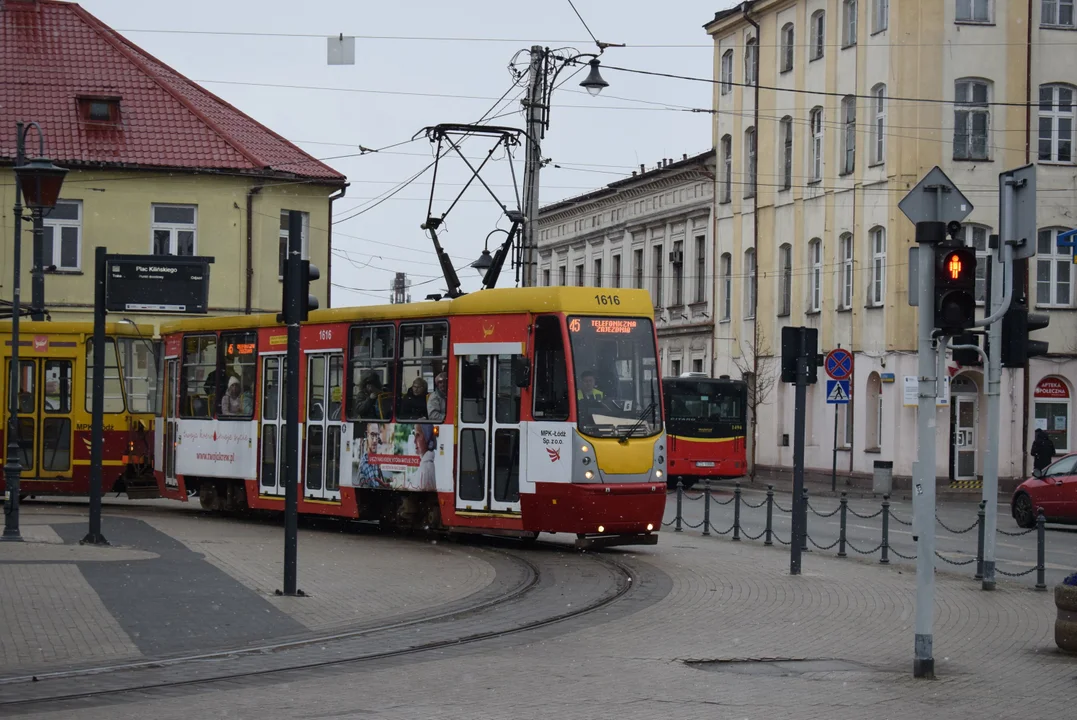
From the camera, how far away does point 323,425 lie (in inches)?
937

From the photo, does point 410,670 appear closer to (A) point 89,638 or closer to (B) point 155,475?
(A) point 89,638

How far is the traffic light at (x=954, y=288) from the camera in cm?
1141

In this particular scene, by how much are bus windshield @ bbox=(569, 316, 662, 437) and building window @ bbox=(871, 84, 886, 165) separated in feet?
93.0

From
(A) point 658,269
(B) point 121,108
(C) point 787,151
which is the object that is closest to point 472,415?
(B) point 121,108

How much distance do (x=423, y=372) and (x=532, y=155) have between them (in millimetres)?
11585

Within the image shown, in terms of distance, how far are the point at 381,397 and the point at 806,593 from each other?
7.99m

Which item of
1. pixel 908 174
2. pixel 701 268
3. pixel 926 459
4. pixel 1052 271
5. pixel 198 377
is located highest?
pixel 908 174

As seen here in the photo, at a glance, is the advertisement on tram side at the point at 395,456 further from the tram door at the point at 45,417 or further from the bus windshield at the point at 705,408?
the bus windshield at the point at 705,408

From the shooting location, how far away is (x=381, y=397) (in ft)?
74.5

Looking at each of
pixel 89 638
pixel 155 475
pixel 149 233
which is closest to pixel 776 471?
pixel 149 233

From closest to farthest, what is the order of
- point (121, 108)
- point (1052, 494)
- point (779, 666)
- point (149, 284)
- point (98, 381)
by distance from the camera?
point (779, 666) < point (98, 381) < point (149, 284) < point (1052, 494) < point (121, 108)

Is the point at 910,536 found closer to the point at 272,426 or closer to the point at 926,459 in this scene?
the point at 272,426

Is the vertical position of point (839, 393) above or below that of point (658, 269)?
below

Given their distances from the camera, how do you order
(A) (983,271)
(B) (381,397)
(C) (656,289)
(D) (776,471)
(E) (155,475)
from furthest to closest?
(C) (656,289)
(D) (776,471)
(A) (983,271)
(E) (155,475)
(B) (381,397)
